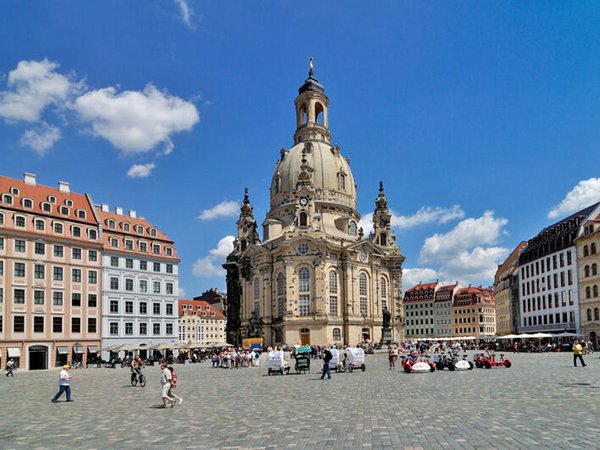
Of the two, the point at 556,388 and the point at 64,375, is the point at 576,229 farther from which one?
the point at 64,375

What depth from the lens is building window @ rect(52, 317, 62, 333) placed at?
2473 inches

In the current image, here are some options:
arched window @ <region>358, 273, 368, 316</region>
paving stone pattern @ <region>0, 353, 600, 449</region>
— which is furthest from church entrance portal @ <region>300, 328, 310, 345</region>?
paving stone pattern @ <region>0, 353, 600, 449</region>

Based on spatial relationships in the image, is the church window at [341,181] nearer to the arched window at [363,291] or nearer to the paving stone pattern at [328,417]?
the arched window at [363,291]

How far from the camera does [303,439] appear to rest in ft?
47.6

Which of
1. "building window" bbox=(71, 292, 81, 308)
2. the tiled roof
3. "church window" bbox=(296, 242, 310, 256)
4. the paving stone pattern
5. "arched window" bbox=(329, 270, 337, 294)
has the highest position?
the tiled roof

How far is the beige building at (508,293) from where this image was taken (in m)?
104

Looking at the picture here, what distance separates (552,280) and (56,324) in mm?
64212

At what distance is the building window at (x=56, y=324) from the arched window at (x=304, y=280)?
1625 inches

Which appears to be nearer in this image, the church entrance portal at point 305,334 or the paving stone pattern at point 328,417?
the paving stone pattern at point 328,417

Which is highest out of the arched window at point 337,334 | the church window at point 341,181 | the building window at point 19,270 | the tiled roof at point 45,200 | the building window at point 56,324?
the church window at point 341,181

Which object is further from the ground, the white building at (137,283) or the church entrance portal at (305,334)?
the white building at (137,283)

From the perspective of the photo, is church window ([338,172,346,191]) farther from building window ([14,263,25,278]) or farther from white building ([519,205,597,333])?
building window ([14,263,25,278])

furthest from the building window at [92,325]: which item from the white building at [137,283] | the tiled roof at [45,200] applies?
the tiled roof at [45,200]

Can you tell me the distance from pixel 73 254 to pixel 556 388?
5417cm
